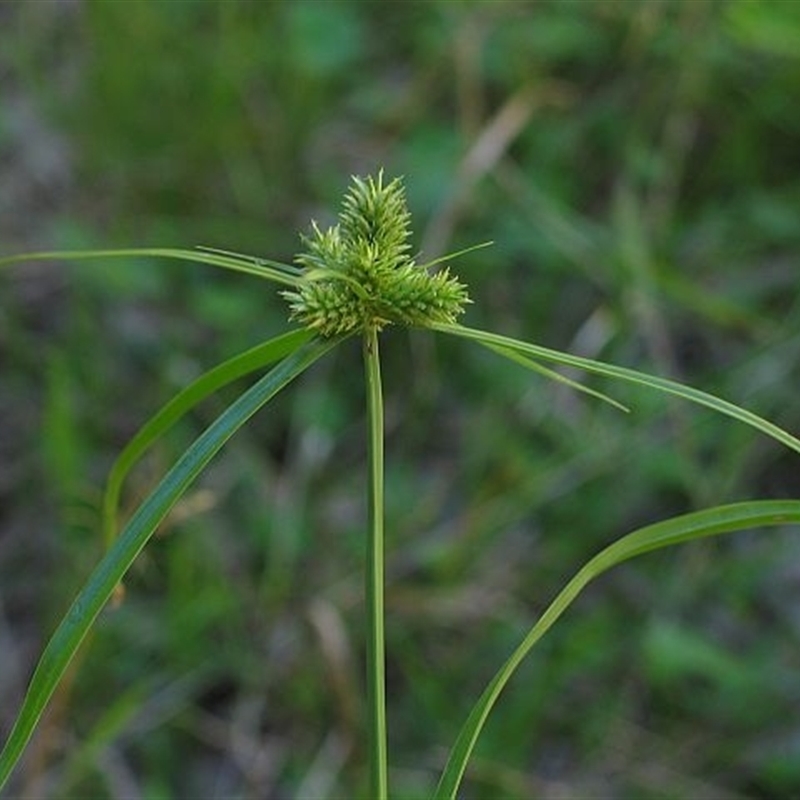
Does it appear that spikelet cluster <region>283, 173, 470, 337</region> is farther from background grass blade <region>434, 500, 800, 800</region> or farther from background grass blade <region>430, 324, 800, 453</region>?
background grass blade <region>434, 500, 800, 800</region>

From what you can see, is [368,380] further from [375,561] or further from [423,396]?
[423,396]

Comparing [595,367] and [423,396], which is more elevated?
[423,396]

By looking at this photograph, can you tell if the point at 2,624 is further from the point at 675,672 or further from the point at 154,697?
the point at 675,672

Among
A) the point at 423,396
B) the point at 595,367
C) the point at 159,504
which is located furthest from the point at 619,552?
the point at 423,396

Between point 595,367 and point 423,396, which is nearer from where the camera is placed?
point 595,367

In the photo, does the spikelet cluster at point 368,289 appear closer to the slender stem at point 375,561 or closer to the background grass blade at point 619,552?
the slender stem at point 375,561

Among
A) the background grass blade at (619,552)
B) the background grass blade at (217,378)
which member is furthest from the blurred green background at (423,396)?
the background grass blade at (619,552)

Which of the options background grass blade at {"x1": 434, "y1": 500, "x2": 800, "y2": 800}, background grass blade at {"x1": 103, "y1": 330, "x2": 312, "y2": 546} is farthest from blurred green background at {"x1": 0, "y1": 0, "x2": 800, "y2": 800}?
background grass blade at {"x1": 434, "y1": 500, "x2": 800, "y2": 800}
